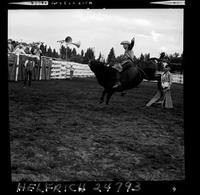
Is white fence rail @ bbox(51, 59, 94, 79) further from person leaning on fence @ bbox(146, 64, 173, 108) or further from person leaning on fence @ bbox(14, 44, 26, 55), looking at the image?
person leaning on fence @ bbox(146, 64, 173, 108)

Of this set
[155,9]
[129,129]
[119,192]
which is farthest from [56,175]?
[155,9]

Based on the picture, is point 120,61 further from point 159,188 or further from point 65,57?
point 159,188

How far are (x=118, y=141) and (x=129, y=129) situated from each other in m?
0.12

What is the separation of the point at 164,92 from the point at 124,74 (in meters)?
0.37

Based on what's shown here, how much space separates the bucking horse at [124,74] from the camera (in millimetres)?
2119

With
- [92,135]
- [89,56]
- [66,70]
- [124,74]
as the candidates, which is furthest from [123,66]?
[92,135]

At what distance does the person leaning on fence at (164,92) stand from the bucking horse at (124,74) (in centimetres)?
6

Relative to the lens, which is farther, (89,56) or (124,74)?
(124,74)

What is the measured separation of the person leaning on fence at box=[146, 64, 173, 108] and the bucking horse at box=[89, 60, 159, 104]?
6 cm

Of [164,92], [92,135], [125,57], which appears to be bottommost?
[92,135]

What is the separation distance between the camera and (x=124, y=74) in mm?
2246

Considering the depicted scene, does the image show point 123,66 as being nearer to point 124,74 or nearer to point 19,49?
point 124,74

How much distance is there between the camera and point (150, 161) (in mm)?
1921

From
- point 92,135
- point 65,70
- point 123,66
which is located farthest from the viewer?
point 65,70
